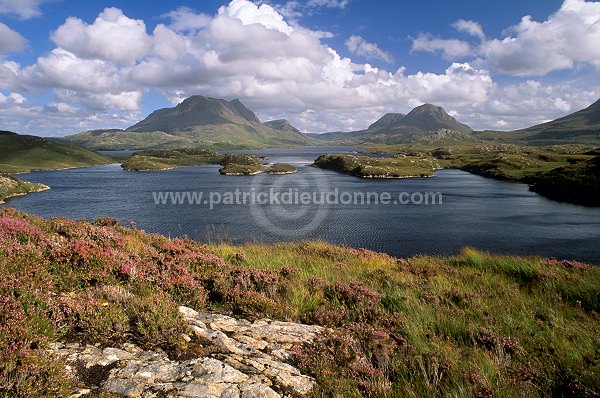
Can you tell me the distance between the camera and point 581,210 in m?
78.6

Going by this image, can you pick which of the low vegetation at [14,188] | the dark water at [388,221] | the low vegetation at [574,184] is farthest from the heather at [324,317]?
the low vegetation at [14,188]

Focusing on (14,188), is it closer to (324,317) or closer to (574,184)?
(324,317)

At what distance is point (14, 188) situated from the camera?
107 metres

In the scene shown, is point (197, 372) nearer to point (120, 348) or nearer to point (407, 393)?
point (120, 348)

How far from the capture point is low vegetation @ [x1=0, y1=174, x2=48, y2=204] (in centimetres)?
10150

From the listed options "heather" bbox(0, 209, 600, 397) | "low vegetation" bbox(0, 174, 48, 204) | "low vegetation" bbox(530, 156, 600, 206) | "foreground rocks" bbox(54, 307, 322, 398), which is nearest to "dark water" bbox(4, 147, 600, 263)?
"low vegetation" bbox(0, 174, 48, 204)

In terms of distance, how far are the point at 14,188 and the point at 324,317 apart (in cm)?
13364

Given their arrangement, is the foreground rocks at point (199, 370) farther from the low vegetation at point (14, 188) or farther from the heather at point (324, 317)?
the low vegetation at point (14, 188)

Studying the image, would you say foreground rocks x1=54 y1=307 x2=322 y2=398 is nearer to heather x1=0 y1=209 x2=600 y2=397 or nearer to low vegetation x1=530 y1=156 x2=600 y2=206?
heather x1=0 y1=209 x2=600 y2=397

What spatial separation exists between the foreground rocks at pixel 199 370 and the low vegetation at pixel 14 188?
12191 cm

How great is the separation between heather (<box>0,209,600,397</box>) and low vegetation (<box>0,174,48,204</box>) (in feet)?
389

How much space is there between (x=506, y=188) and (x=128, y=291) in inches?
5210

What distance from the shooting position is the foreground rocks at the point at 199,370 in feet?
16.7

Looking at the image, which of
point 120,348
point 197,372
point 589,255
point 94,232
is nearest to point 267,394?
point 197,372
